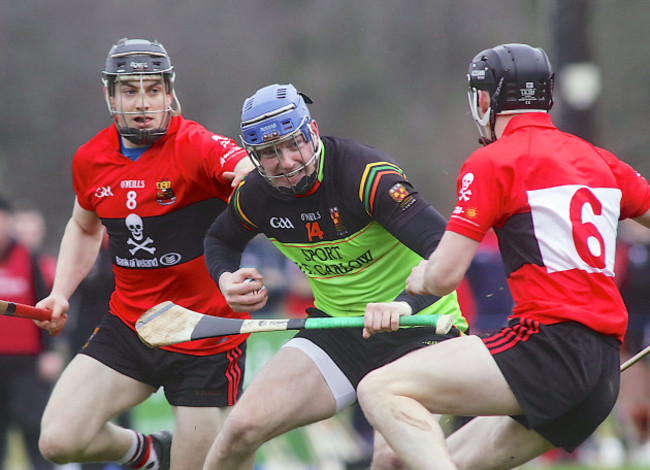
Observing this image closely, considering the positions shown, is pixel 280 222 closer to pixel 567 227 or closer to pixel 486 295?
pixel 567 227

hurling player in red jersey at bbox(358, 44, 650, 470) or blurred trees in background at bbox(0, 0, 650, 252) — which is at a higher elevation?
hurling player in red jersey at bbox(358, 44, 650, 470)

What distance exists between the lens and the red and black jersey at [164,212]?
485cm

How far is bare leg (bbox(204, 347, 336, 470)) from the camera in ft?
13.7

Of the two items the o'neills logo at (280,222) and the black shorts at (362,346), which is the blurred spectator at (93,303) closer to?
the o'neills logo at (280,222)

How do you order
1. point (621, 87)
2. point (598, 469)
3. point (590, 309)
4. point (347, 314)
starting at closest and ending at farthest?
point (590, 309), point (347, 314), point (598, 469), point (621, 87)

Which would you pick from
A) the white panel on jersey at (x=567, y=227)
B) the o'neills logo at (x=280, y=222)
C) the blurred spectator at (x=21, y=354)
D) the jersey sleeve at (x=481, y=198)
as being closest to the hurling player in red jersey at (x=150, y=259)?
the o'neills logo at (x=280, y=222)

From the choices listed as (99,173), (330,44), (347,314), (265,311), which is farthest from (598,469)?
(330,44)

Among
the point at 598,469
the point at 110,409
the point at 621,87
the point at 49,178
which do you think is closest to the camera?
the point at 110,409

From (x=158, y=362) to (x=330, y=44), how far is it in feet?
23.8

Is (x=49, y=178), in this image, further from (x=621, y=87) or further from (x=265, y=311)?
(x=621, y=87)

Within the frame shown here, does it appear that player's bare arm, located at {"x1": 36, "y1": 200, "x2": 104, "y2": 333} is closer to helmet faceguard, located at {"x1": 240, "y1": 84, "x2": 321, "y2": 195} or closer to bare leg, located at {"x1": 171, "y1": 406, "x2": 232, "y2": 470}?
bare leg, located at {"x1": 171, "y1": 406, "x2": 232, "y2": 470}

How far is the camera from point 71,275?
5250 mm

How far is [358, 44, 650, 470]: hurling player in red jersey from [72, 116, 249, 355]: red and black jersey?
4.52ft

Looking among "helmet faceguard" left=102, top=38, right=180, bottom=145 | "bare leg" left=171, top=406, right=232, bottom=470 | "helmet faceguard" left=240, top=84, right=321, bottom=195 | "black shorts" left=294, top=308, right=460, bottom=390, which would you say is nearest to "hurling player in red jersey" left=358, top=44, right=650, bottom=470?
"black shorts" left=294, top=308, right=460, bottom=390
